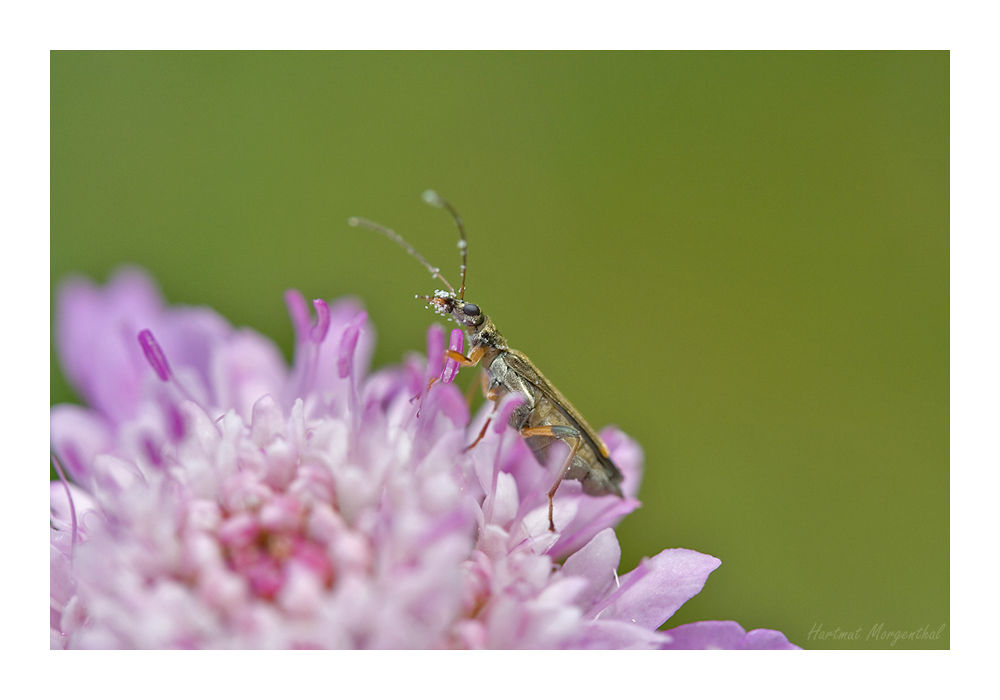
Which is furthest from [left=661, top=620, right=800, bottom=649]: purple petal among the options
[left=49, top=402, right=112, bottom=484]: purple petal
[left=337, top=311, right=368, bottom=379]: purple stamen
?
[left=49, top=402, right=112, bottom=484]: purple petal

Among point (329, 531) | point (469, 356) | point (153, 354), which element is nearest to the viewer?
point (329, 531)

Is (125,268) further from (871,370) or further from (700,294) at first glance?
(871,370)

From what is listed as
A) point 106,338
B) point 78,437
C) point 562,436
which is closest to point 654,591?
point 562,436

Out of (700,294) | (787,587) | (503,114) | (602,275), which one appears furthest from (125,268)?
(787,587)

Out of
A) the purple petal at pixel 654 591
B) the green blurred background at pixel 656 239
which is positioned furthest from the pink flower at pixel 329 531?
the green blurred background at pixel 656 239

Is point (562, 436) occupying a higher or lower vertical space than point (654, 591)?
higher

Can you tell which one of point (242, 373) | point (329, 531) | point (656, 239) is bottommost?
point (329, 531)

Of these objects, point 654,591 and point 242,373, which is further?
point 242,373

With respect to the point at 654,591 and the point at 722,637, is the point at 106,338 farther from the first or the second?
the point at 722,637
